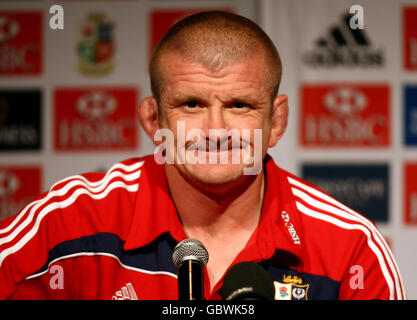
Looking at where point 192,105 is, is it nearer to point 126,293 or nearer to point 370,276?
point 126,293

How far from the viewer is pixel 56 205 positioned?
1272mm

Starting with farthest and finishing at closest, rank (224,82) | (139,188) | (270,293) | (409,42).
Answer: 1. (409,42)
2. (139,188)
3. (224,82)
4. (270,293)

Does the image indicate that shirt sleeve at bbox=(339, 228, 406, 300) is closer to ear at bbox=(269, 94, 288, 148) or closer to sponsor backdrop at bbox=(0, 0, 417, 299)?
ear at bbox=(269, 94, 288, 148)

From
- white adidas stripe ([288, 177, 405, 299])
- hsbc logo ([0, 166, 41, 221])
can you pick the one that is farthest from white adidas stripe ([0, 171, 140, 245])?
hsbc logo ([0, 166, 41, 221])

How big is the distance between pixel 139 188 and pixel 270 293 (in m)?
0.68

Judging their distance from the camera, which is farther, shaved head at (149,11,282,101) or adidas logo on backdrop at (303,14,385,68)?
adidas logo on backdrop at (303,14,385,68)

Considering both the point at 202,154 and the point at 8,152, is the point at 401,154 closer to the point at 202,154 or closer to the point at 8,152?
the point at 202,154

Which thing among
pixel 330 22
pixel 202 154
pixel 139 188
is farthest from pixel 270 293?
pixel 330 22

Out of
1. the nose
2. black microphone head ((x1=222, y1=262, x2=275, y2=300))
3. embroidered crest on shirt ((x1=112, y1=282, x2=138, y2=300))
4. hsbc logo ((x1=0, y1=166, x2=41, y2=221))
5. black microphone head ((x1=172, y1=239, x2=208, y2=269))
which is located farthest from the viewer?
hsbc logo ((x1=0, y1=166, x2=41, y2=221))

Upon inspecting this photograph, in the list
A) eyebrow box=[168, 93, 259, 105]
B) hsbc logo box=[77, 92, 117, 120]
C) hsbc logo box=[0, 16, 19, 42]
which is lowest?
eyebrow box=[168, 93, 259, 105]

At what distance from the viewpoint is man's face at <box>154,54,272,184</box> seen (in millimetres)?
1127

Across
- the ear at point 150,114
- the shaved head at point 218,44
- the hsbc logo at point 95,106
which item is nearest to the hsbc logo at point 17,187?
the hsbc logo at point 95,106

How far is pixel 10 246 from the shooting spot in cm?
121

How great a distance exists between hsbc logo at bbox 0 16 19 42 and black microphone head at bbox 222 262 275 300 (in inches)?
73.5
